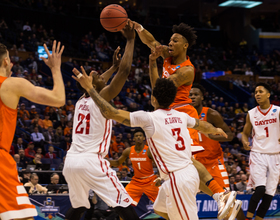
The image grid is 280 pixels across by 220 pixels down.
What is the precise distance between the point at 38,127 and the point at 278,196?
806cm

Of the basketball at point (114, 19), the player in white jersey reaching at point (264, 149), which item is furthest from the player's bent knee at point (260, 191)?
the basketball at point (114, 19)

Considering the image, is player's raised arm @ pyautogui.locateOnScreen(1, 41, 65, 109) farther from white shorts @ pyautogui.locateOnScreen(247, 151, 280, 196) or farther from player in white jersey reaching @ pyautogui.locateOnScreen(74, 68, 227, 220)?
white shorts @ pyautogui.locateOnScreen(247, 151, 280, 196)

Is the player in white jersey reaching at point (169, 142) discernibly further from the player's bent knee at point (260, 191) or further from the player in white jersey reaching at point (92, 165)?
the player's bent knee at point (260, 191)

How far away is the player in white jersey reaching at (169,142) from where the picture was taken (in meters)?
3.91

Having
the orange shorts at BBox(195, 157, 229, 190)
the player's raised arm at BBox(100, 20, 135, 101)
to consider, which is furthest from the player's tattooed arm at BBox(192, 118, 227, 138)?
the orange shorts at BBox(195, 157, 229, 190)

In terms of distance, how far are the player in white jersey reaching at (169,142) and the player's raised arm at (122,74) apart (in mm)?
482

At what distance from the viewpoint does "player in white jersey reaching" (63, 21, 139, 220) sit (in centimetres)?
420

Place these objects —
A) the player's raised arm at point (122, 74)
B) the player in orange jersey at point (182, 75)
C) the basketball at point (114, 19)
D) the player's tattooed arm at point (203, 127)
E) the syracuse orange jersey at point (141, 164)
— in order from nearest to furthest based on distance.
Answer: the player's tattooed arm at point (203, 127), the player's raised arm at point (122, 74), the player in orange jersey at point (182, 75), the basketball at point (114, 19), the syracuse orange jersey at point (141, 164)

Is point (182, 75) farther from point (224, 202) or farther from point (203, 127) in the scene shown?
point (224, 202)

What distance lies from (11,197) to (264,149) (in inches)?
195

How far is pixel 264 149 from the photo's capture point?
664 centimetres

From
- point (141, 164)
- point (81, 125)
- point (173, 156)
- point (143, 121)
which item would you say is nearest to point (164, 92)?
point (143, 121)

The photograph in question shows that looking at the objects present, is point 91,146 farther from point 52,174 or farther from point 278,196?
point 278,196

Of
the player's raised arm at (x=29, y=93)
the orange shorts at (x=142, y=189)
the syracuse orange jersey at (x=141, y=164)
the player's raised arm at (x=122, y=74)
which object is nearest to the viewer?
the player's raised arm at (x=29, y=93)
